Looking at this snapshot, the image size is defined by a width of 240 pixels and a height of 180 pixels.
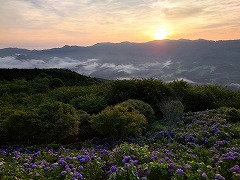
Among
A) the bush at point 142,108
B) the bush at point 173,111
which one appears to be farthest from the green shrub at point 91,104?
the bush at point 173,111

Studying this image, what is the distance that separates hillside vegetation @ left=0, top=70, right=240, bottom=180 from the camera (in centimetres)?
655

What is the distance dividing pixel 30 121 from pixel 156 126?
217 inches

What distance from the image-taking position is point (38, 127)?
11.4 m

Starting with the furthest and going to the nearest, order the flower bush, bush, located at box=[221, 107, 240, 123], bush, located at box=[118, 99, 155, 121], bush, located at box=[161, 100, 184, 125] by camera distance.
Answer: bush, located at box=[118, 99, 155, 121]
bush, located at box=[161, 100, 184, 125]
bush, located at box=[221, 107, 240, 123]
the flower bush

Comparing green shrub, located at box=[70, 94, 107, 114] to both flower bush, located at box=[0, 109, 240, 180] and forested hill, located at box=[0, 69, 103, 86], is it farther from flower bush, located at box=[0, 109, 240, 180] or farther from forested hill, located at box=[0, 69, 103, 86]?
forested hill, located at box=[0, 69, 103, 86]

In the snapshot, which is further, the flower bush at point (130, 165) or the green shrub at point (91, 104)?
the green shrub at point (91, 104)

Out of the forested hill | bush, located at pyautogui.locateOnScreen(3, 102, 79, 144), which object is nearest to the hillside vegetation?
bush, located at pyautogui.locateOnScreen(3, 102, 79, 144)

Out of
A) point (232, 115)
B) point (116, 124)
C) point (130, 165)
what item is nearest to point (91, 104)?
point (116, 124)

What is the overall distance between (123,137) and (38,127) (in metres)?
3.32

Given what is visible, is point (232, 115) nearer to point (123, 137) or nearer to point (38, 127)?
point (123, 137)

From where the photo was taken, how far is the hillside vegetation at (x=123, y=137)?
21.5 feet

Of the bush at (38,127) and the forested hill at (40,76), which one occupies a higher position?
the forested hill at (40,76)

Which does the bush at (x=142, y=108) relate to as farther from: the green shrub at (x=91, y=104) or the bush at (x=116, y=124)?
the bush at (x=116, y=124)

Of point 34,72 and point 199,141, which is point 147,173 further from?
point 34,72
